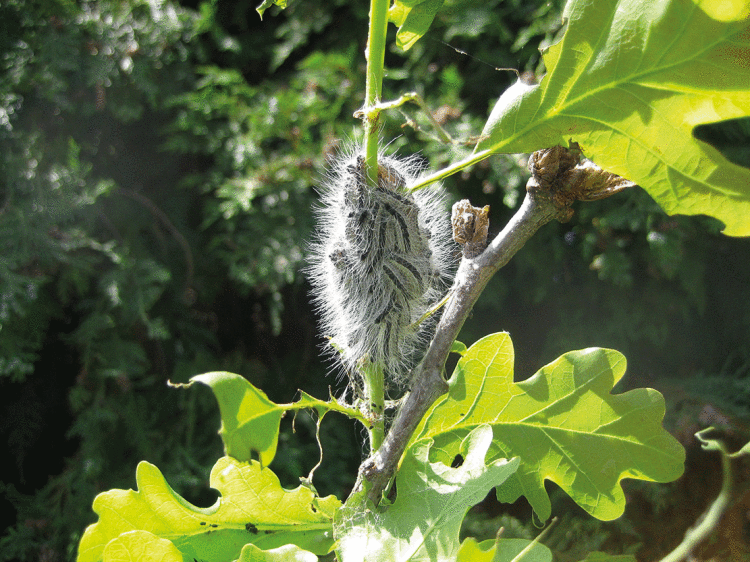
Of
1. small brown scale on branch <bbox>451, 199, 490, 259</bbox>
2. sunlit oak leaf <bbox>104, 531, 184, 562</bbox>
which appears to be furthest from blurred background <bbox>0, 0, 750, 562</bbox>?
sunlit oak leaf <bbox>104, 531, 184, 562</bbox>

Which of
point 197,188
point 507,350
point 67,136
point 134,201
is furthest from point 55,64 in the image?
point 507,350

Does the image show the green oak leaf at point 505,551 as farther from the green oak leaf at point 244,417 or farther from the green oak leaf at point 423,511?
the green oak leaf at point 244,417

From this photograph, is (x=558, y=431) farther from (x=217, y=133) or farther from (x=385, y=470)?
(x=217, y=133)

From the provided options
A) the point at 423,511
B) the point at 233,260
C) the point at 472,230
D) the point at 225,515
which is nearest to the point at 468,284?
the point at 472,230

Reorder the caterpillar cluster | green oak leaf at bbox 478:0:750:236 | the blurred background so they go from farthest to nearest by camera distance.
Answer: the blurred background → the caterpillar cluster → green oak leaf at bbox 478:0:750:236

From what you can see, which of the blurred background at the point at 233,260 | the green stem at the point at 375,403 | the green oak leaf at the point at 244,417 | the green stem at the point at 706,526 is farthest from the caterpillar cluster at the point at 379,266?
the blurred background at the point at 233,260

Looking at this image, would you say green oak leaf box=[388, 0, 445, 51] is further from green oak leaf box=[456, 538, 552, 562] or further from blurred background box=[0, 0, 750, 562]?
blurred background box=[0, 0, 750, 562]
